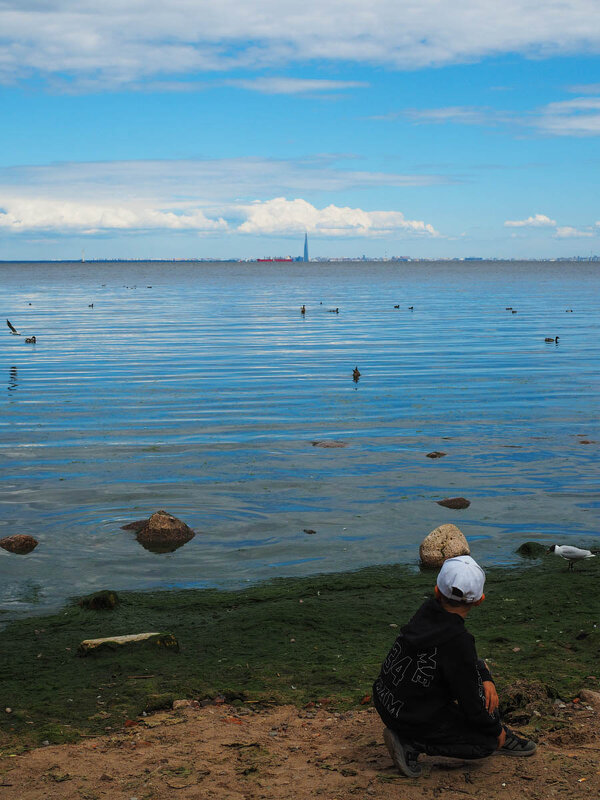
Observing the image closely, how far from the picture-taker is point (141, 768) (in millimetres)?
6605

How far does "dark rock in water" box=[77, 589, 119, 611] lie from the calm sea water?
650 millimetres

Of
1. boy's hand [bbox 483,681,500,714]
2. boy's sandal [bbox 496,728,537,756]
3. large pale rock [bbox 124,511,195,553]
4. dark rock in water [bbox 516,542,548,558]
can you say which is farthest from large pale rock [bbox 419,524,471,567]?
boy's hand [bbox 483,681,500,714]

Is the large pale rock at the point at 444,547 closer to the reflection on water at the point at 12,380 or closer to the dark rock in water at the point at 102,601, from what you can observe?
the dark rock in water at the point at 102,601

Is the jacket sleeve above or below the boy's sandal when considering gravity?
above

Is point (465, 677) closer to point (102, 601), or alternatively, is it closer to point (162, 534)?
point (102, 601)

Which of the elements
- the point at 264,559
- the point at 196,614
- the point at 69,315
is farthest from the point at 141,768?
the point at 69,315

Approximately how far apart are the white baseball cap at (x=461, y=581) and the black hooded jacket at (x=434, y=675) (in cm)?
20

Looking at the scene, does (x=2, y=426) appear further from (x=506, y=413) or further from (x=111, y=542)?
(x=506, y=413)

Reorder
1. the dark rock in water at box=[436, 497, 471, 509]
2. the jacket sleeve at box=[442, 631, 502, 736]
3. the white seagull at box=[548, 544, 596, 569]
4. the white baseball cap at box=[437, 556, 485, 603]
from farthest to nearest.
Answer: the dark rock in water at box=[436, 497, 471, 509] → the white seagull at box=[548, 544, 596, 569] → the jacket sleeve at box=[442, 631, 502, 736] → the white baseball cap at box=[437, 556, 485, 603]

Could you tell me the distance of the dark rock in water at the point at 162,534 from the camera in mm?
13201

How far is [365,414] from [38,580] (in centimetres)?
1351

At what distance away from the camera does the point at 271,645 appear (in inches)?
376

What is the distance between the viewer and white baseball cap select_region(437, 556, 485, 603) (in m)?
6.15

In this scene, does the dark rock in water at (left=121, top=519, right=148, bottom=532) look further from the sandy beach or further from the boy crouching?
the boy crouching
